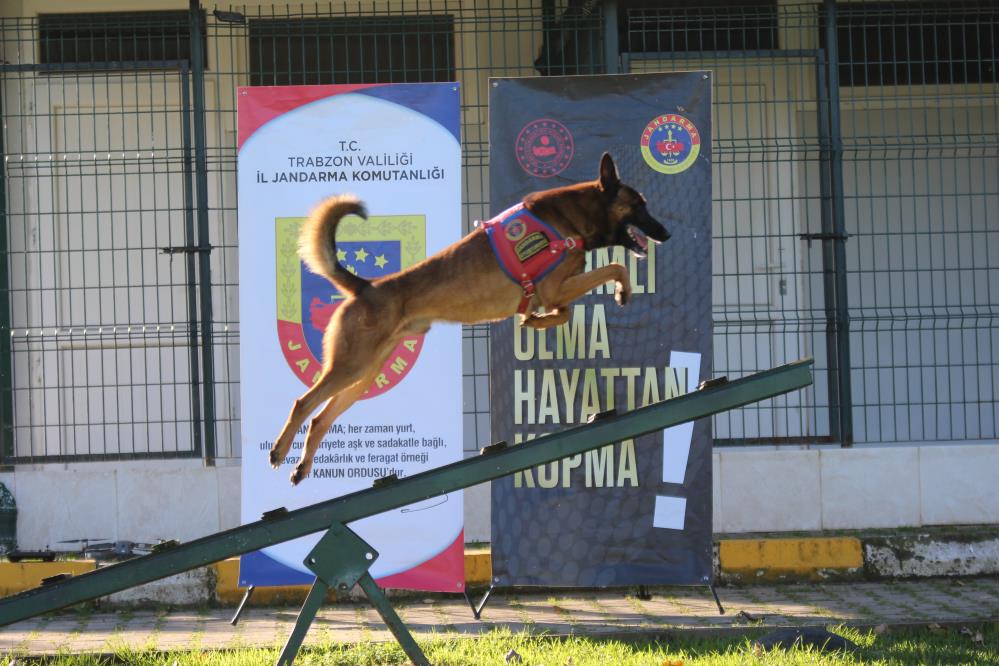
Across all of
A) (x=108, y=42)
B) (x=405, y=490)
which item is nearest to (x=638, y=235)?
(x=405, y=490)

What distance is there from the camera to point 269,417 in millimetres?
7000

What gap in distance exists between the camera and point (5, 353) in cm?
862

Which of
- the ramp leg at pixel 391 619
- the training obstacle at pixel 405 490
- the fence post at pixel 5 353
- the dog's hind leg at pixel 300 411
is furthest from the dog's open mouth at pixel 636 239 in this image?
the fence post at pixel 5 353

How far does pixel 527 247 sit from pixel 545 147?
2.72 m

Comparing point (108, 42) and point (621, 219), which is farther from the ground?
point (108, 42)

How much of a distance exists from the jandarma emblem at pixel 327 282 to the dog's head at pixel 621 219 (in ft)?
8.62

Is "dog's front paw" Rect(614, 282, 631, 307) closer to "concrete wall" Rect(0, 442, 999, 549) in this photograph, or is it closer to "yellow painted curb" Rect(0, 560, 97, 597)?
"concrete wall" Rect(0, 442, 999, 549)

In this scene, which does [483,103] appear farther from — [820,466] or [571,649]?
[571,649]

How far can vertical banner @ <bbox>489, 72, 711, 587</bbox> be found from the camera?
6922 millimetres

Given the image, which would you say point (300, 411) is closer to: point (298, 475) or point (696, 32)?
point (298, 475)

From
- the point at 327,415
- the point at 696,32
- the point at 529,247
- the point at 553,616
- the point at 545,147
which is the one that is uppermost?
the point at 696,32

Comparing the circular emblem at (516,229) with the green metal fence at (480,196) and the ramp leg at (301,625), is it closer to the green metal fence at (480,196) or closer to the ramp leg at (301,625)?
the ramp leg at (301,625)

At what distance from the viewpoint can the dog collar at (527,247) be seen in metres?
4.32

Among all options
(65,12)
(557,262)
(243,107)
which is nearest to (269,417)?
(243,107)
